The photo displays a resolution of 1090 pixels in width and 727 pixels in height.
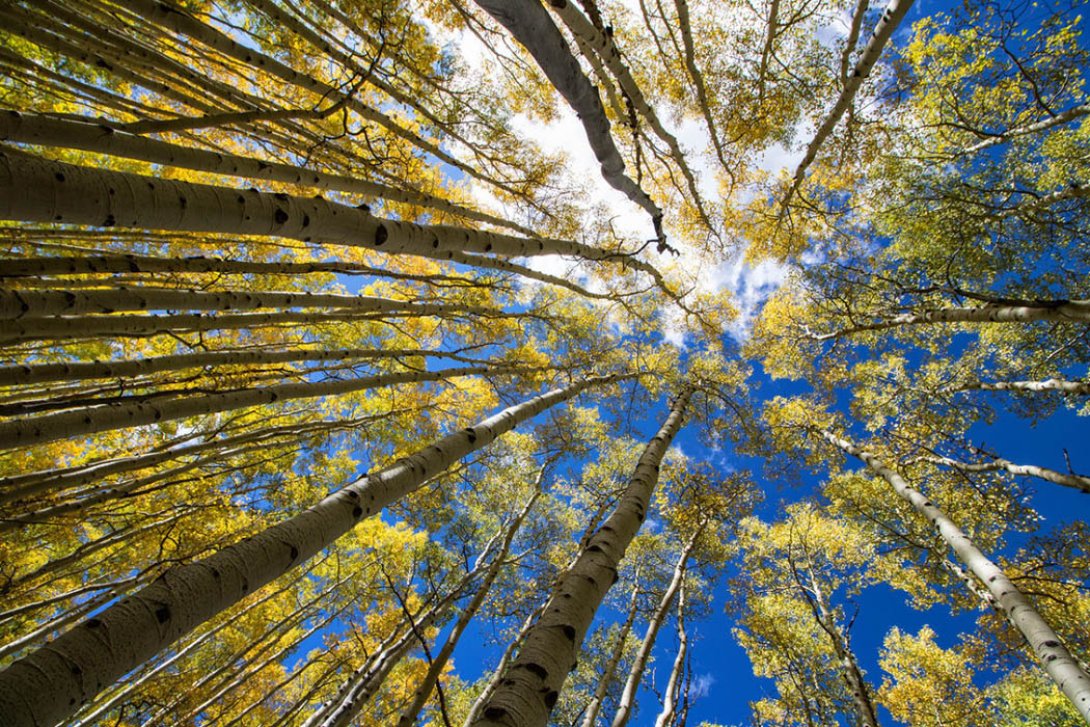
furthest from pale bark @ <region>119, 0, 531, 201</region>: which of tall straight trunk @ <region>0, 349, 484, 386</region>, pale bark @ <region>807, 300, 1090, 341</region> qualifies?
pale bark @ <region>807, 300, 1090, 341</region>

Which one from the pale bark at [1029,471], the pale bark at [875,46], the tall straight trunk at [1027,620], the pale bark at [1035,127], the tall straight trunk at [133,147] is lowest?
the tall straight trunk at [133,147]

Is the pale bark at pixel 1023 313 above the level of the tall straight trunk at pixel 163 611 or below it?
above

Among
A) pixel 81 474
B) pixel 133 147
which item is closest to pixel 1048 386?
pixel 133 147

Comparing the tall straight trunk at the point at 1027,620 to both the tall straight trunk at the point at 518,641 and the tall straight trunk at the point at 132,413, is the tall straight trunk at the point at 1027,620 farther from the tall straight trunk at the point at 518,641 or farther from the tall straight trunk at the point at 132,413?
the tall straight trunk at the point at 132,413

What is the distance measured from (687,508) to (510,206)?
589 cm

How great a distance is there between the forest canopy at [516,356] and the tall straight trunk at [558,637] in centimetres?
2

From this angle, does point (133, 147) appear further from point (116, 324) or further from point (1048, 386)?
point (1048, 386)

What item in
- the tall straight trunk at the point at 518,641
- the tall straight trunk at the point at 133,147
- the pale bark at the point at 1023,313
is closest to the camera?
the tall straight trunk at the point at 133,147

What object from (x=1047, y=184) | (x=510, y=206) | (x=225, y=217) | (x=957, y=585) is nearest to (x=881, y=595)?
(x=957, y=585)

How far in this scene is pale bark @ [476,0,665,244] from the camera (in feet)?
9.04

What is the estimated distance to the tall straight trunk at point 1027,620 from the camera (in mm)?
3049

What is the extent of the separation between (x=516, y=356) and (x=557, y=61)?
515 centimetres

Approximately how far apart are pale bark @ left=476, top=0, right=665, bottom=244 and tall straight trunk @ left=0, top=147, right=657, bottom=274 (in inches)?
59.8

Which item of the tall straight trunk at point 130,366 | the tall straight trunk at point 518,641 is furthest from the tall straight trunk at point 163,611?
the tall straight trunk at point 130,366
